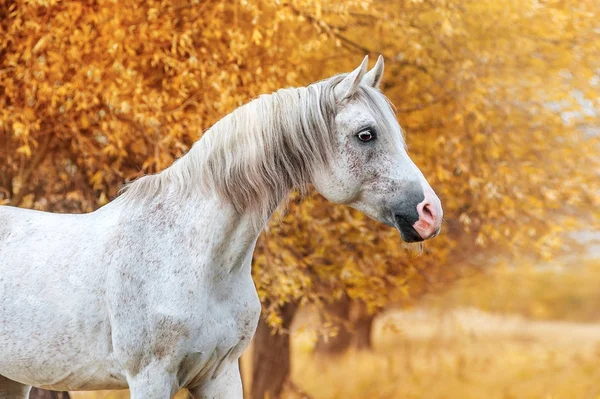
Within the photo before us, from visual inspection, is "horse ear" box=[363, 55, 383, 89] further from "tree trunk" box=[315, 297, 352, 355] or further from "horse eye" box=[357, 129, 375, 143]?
"tree trunk" box=[315, 297, 352, 355]

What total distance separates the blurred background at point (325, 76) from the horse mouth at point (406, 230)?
3.51 metres

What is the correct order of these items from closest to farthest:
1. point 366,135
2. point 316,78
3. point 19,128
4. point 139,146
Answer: point 366,135
point 19,128
point 139,146
point 316,78

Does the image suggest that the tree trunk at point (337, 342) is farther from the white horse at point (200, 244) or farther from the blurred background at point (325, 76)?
the white horse at point (200, 244)

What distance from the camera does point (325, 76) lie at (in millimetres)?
8453

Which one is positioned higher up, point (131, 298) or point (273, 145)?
point (273, 145)

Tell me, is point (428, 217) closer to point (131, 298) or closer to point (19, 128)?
point (131, 298)

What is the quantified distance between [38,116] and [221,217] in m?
4.41

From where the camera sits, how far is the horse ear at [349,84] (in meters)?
3.62

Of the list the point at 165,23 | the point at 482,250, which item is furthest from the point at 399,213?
the point at 482,250

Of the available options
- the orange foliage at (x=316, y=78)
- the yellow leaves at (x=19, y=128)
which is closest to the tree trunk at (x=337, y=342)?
the orange foliage at (x=316, y=78)

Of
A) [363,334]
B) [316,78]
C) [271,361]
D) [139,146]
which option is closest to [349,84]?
[139,146]

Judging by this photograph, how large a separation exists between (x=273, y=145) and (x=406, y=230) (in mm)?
755

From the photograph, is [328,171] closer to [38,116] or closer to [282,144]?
[282,144]

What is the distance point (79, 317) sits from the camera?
Result: 399cm
